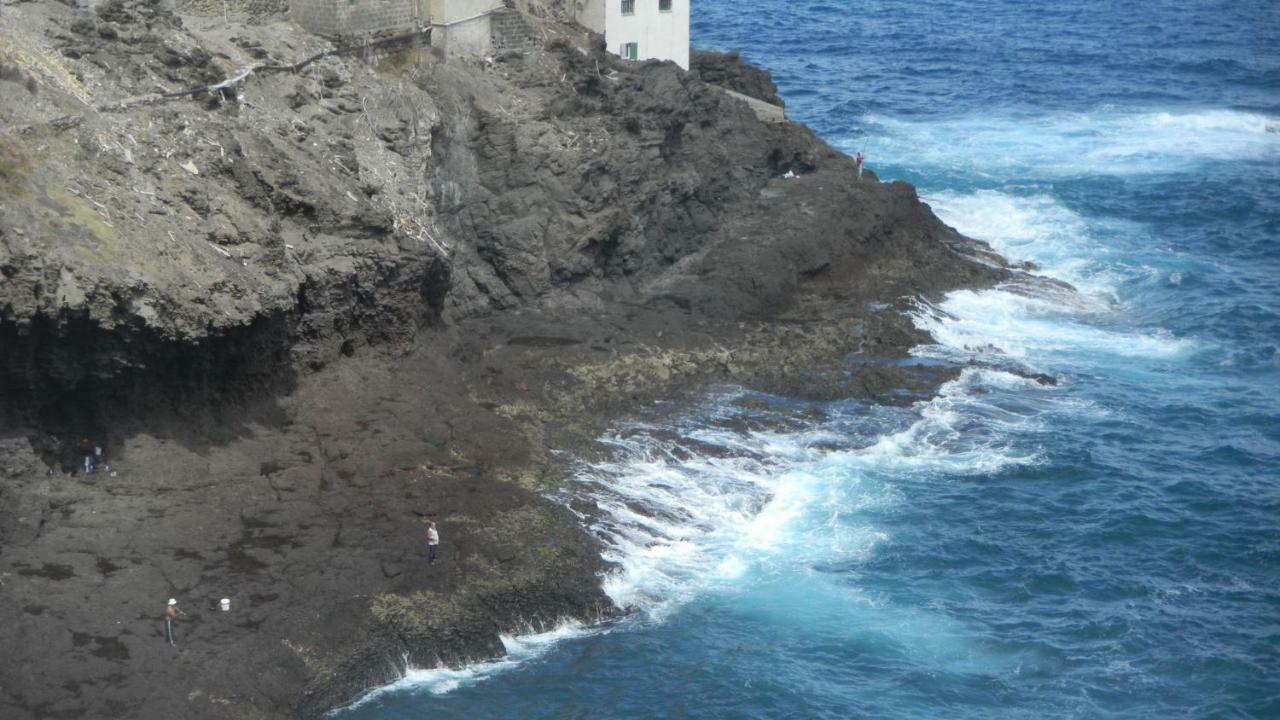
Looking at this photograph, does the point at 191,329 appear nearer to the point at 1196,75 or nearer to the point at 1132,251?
the point at 1132,251

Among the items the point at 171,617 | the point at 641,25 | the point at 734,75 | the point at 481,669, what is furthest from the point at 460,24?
the point at 171,617

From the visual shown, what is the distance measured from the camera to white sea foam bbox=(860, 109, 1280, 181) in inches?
2726

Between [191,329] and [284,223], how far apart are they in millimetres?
5453

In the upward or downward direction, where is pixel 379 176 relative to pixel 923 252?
upward

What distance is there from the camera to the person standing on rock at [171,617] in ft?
93.3

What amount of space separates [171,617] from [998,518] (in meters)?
20.1

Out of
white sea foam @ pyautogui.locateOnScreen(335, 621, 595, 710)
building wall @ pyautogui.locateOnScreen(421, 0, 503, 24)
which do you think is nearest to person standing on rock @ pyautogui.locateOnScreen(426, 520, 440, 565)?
white sea foam @ pyautogui.locateOnScreen(335, 621, 595, 710)

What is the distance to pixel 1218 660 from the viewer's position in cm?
3281

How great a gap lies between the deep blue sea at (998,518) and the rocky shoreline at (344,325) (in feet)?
5.10

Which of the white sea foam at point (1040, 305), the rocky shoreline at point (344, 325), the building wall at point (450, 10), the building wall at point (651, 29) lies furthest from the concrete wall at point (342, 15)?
the white sea foam at point (1040, 305)

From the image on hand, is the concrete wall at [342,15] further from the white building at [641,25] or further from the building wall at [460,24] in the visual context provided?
the white building at [641,25]

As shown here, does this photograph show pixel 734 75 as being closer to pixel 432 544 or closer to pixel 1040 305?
pixel 1040 305

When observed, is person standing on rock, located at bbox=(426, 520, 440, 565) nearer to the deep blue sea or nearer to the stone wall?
the deep blue sea

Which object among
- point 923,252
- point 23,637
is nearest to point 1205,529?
point 923,252
